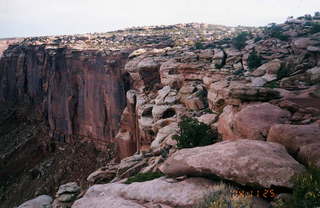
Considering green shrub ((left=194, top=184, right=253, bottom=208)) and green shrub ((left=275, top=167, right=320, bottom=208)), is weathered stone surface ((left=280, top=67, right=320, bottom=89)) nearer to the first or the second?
green shrub ((left=275, top=167, right=320, bottom=208))

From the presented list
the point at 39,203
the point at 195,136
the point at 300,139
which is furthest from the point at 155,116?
the point at 300,139

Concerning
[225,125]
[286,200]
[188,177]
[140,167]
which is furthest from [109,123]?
[286,200]

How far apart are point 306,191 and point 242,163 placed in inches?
74.0

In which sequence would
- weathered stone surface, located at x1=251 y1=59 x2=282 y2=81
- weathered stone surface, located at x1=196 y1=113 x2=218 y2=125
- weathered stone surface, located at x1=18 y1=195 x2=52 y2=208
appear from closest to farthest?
weathered stone surface, located at x1=18 y1=195 x2=52 y2=208 < weathered stone surface, located at x1=196 y1=113 x2=218 y2=125 < weathered stone surface, located at x1=251 y1=59 x2=282 y2=81

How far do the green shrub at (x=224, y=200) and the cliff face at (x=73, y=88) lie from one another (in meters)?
28.0

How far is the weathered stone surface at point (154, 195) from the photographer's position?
800 cm

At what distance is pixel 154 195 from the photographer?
8.59 metres

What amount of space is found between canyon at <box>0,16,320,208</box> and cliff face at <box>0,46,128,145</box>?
17 cm

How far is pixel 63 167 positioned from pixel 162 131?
2108 centimetres

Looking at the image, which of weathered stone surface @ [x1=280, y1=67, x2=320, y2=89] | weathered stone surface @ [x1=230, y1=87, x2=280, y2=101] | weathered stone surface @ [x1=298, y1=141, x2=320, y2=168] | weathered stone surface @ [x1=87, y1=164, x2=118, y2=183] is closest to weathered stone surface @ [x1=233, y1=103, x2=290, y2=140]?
weathered stone surface @ [x1=230, y1=87, x2=280, y2=101]

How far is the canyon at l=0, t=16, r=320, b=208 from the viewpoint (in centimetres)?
870

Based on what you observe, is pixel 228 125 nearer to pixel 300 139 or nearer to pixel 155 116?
pixel 300 139

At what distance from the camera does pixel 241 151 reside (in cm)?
853

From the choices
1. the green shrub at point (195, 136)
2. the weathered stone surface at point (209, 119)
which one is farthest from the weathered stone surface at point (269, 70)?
the green shrub at point (195, 136)
